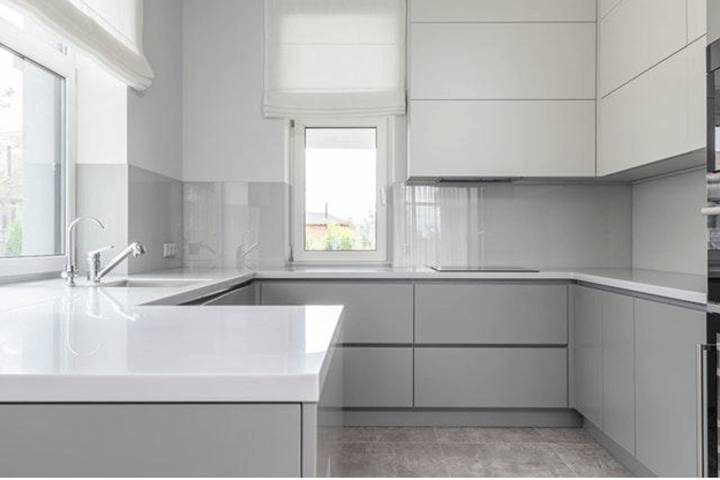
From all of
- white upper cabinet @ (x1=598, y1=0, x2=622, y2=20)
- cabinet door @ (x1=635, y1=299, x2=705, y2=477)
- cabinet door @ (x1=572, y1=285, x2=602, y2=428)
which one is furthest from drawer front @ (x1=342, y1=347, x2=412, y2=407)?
white upper cabinet @ (x1=598, y1=0, x2=622, y2=20)

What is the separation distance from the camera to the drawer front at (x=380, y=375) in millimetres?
3047

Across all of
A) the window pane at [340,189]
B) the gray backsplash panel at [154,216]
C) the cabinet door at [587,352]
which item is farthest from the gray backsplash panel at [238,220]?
the cabinet door at [587,352]

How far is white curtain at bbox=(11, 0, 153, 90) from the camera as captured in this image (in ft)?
6.66

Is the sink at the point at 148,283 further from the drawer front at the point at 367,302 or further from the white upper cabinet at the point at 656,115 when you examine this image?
the white upper cabinet at the point at 656,115

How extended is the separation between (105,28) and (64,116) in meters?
0.49

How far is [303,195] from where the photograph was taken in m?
Answer: 3.76

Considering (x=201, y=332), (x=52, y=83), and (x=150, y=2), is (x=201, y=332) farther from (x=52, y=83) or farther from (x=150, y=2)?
(x=150, y=2)

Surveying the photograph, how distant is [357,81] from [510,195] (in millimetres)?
1216

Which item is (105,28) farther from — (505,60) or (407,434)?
(407,434)

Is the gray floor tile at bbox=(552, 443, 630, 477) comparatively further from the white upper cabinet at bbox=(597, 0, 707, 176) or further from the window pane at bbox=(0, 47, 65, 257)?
the window pane at bbox=(0, 47, 65, 257)

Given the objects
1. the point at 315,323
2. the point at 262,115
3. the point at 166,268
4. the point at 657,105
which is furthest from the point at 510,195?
the point at 315,323

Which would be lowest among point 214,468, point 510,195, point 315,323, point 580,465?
point 580,465

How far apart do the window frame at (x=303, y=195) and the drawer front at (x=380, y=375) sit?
2.67ft

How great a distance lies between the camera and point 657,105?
2.49m
